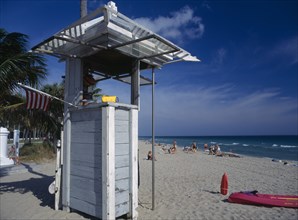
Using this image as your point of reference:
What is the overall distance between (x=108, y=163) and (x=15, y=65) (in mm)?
4720

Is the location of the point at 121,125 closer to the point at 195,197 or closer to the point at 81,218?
the point at 81,218

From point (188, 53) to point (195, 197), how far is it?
203 inches

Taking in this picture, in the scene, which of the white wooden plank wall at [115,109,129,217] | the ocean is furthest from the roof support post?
the ocean

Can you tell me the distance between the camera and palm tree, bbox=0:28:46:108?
24.1 feet

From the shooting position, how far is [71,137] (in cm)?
626

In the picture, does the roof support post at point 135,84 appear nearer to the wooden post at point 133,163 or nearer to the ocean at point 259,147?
the wooden post at point 133,163

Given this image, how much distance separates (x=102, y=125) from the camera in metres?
5.34

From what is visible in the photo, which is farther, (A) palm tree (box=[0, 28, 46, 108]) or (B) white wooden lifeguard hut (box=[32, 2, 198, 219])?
(A) palm tree (box=[0, 28, 46, 108])

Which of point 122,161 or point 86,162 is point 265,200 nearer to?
point 122,161

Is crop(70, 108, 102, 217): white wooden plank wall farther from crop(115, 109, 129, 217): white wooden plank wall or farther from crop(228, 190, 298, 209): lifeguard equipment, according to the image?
crop(228, 190, 298, 209): lifeguard equipment

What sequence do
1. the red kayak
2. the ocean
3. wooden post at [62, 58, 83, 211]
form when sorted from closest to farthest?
wooden post at [62, 58, 83, 211], the red kayak, the ocean

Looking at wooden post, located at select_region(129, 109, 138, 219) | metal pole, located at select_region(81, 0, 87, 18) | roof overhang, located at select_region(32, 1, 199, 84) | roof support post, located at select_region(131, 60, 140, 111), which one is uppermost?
metal pole, located at select_region(81, 0, 87, 18)

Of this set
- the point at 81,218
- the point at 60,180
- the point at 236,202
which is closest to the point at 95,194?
the point at 81,218

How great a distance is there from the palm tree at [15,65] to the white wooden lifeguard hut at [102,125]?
1.90m
